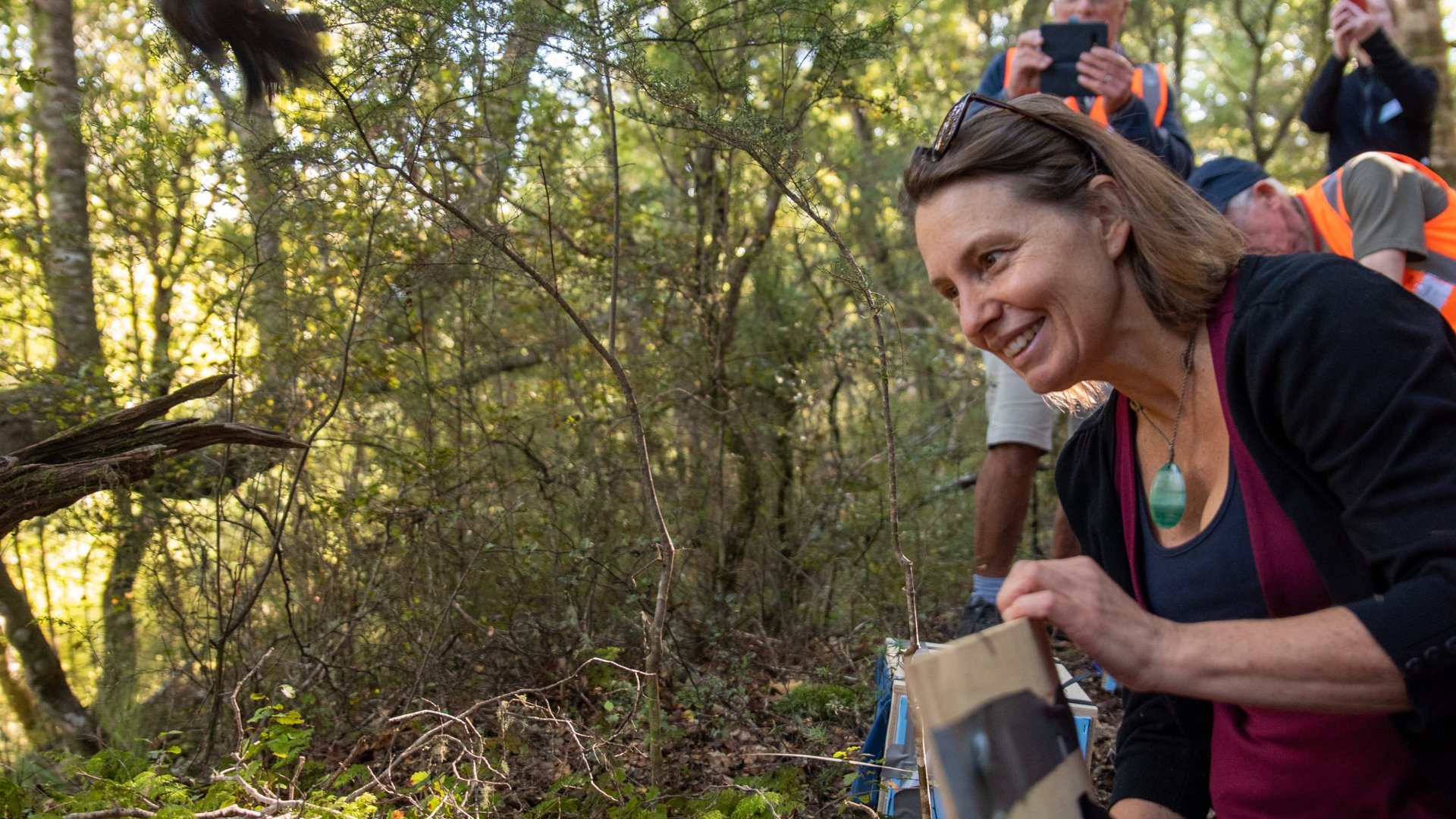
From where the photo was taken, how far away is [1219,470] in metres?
1.69

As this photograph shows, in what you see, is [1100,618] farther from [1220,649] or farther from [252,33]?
[252,33]

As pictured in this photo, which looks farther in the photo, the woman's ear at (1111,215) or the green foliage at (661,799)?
the green foliage at (661,799)

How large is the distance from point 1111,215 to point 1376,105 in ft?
12.0

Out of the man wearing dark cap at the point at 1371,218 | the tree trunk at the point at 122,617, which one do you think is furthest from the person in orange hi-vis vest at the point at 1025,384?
the tree trunk at the point at 122,617

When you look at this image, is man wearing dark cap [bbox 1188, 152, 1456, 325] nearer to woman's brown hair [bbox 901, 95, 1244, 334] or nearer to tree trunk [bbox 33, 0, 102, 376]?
woman's brown hair [bbox 901, 95, 1244, 334]

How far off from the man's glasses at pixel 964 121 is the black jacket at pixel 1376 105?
3276mm

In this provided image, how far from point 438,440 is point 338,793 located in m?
2.06

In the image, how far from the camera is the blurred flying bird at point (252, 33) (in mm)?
3221

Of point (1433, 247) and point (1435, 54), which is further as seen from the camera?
point (1435, 54)

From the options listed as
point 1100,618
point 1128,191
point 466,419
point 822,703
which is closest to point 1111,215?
point 1128,191

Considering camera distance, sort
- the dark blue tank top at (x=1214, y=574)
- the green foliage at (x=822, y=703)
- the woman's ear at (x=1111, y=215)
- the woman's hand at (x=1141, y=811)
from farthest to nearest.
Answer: the green foliage at (x=822, y=703) → the woman's hand at (x=1141, y=811) → the woman's ear at (x=1111, y=215) → the dark blue tank top at (x=1214, y=574)

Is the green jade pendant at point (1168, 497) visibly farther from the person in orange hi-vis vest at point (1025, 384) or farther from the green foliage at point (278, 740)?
the green foliage at point (278, 740)

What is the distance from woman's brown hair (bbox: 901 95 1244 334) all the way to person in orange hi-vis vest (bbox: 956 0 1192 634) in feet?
8.09

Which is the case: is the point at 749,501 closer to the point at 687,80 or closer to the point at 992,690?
the point at 687,80
